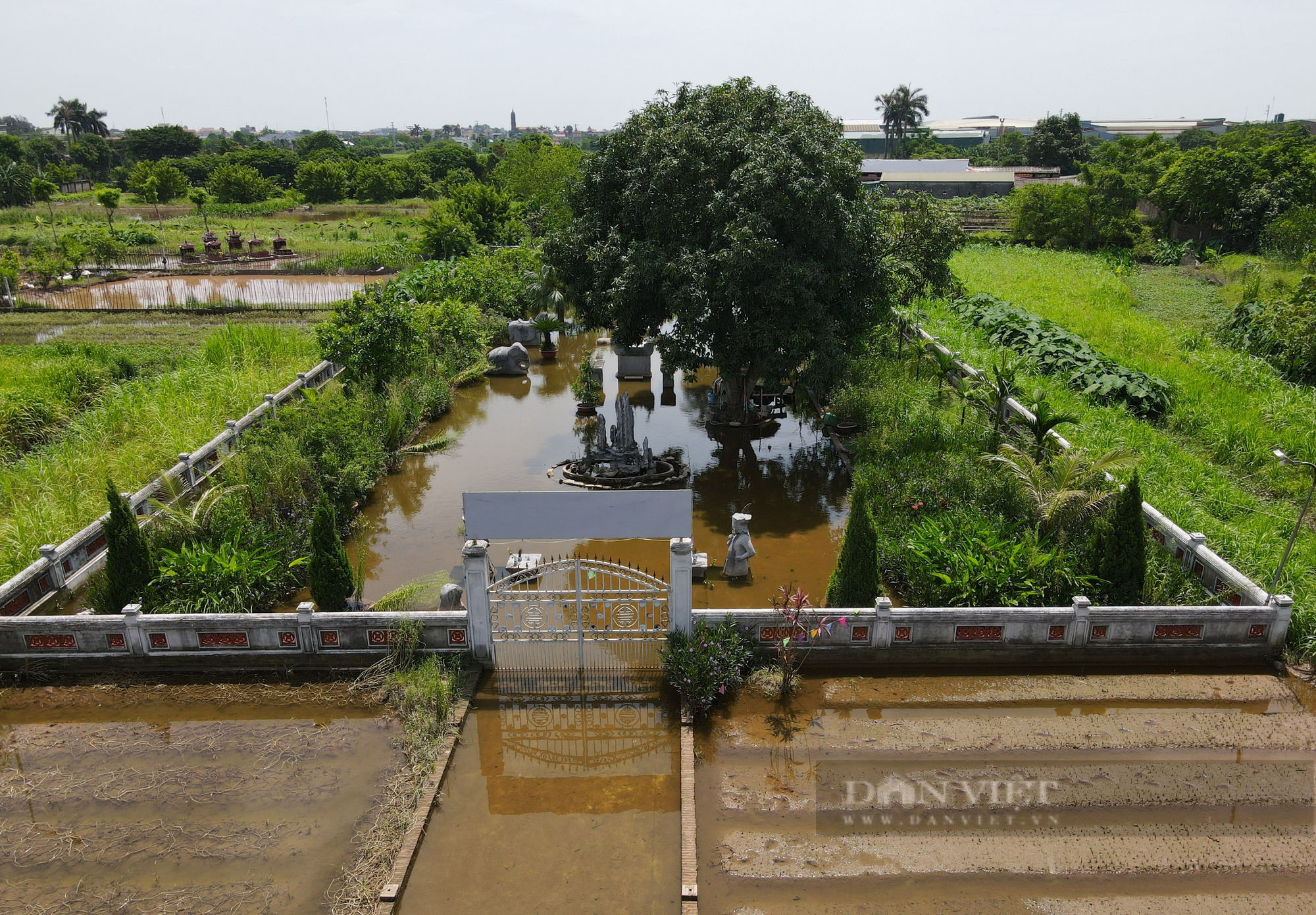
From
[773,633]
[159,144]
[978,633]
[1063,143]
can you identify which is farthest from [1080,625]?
[159,144]

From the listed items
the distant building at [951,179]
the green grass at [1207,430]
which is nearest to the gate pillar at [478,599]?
the green grass at [1207,430]

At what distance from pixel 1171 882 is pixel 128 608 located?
1110 centimetres

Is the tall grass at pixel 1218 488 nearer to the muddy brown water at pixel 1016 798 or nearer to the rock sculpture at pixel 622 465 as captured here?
the muddy brown water at pixel 1016 798

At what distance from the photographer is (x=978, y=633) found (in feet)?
35.4

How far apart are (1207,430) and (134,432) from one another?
2062 centimetres

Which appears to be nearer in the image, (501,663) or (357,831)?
(357,831)

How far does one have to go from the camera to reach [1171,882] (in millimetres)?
7691

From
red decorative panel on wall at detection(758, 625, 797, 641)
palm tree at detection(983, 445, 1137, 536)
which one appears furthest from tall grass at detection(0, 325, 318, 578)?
palm tree at detection(983, 445, 1137, 536)

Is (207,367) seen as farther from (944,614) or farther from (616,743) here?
(944,614)

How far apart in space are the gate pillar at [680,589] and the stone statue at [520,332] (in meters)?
17.6

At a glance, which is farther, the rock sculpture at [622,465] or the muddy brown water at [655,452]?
the rock sculpture at [622,465]

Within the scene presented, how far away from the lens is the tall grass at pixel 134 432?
12.9 m

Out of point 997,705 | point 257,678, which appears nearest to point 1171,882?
point 997,705

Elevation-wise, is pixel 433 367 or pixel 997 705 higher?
pixel 433 367
